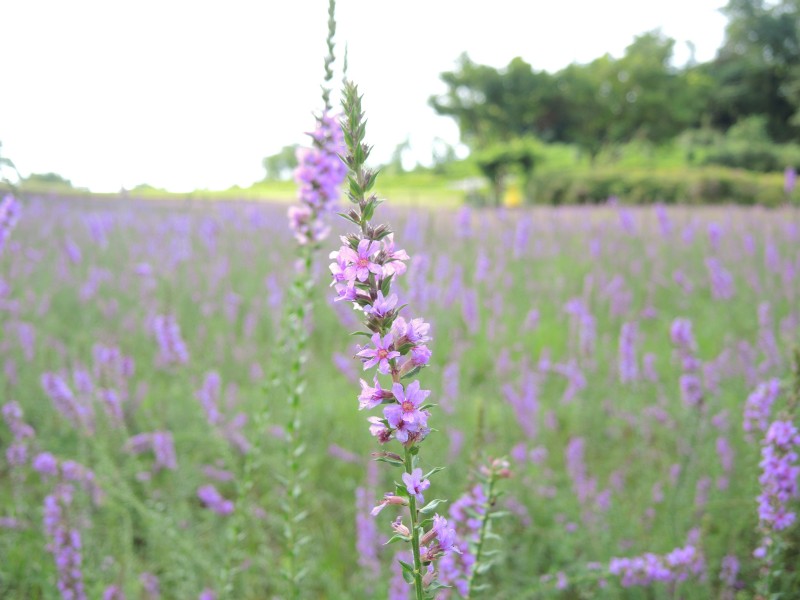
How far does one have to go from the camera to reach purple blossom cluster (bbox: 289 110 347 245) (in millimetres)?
2189

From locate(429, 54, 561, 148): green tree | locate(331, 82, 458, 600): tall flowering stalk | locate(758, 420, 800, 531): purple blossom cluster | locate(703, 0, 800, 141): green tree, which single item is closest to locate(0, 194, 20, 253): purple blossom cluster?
locate(331, 82, 458, 600): tall flowering stalk

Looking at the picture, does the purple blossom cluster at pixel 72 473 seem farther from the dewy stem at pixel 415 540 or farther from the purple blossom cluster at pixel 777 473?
the purple blossom cluster at pixel 777 473

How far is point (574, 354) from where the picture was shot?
194 inches

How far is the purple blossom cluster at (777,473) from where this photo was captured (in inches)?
68.0

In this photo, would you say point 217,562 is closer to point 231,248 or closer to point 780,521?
point 780,521

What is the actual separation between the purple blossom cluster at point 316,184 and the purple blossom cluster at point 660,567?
63.1 inches

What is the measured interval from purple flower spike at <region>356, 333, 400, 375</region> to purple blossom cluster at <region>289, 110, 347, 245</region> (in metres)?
1.29

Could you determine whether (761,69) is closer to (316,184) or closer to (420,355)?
(316,184)

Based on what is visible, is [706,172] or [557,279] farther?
[706,172]

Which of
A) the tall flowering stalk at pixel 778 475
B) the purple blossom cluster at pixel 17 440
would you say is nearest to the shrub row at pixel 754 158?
the tall flowering stalk at pixel 778 475

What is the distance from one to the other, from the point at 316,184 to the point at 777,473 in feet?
5.77

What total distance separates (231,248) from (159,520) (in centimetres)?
719

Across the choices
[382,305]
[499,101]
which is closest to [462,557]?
[382,305]

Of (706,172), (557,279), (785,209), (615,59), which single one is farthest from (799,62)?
(557,279)
